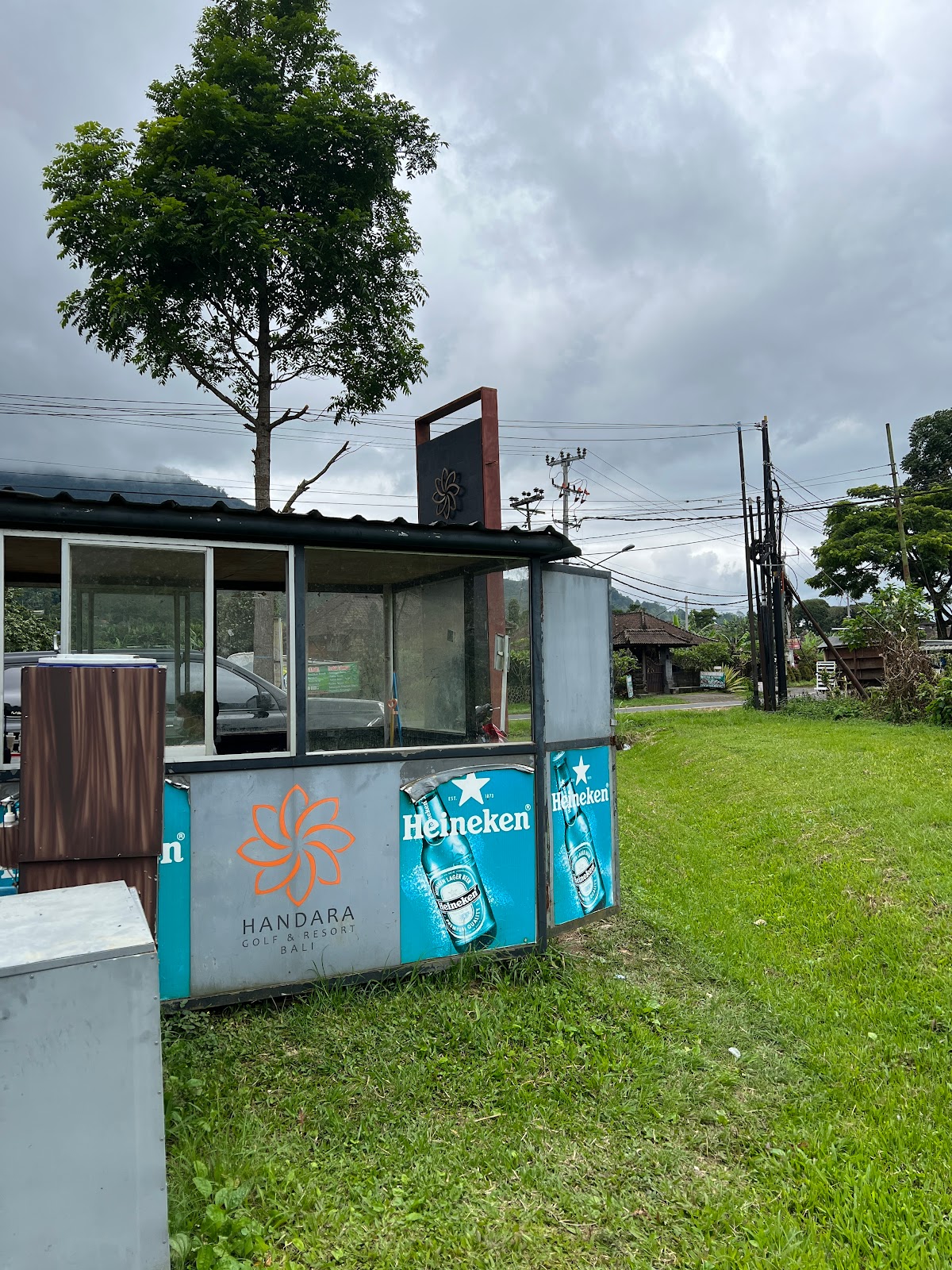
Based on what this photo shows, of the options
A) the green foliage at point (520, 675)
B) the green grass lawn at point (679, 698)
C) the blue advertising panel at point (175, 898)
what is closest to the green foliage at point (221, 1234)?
the blue advertising panel at point (175, 898)

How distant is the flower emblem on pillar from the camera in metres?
8.91

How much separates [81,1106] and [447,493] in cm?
722

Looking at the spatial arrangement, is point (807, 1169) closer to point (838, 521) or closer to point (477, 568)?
point (477, 568)

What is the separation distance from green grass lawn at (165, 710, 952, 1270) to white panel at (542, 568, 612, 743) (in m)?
1.48

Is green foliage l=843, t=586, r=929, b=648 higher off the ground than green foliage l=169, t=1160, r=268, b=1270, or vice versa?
green foliage l=843, t=586, r=929, b=648

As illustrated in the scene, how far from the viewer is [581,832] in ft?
19.8

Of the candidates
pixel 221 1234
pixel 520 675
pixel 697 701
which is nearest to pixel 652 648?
pixel 697 701

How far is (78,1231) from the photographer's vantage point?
2.34 m

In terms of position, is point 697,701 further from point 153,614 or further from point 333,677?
point 153,614

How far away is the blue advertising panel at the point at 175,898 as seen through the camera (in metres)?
4.53

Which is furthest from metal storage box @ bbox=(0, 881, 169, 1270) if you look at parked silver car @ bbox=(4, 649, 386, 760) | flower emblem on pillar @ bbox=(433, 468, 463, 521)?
flower emblem on pillar @ bbox=(433, 468, 463, 521)

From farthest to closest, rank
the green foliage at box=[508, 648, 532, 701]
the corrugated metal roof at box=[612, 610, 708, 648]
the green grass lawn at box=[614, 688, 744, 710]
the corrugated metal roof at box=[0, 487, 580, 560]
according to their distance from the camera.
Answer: the corrugated metal roof at box=[612, 610, 708, 648] → the green grass lawn at box=[614, 688, 744, 710] → the green foliage at box=[508, 648, 532, 701] → the corrugated metal roof at box=[0, 487, 580, 560]

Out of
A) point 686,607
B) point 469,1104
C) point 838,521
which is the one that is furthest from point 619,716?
point 686,607

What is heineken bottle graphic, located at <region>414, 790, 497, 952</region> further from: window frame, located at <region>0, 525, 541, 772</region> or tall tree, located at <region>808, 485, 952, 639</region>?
tall tree, located at <region>808, 485, 952, 639</region>
